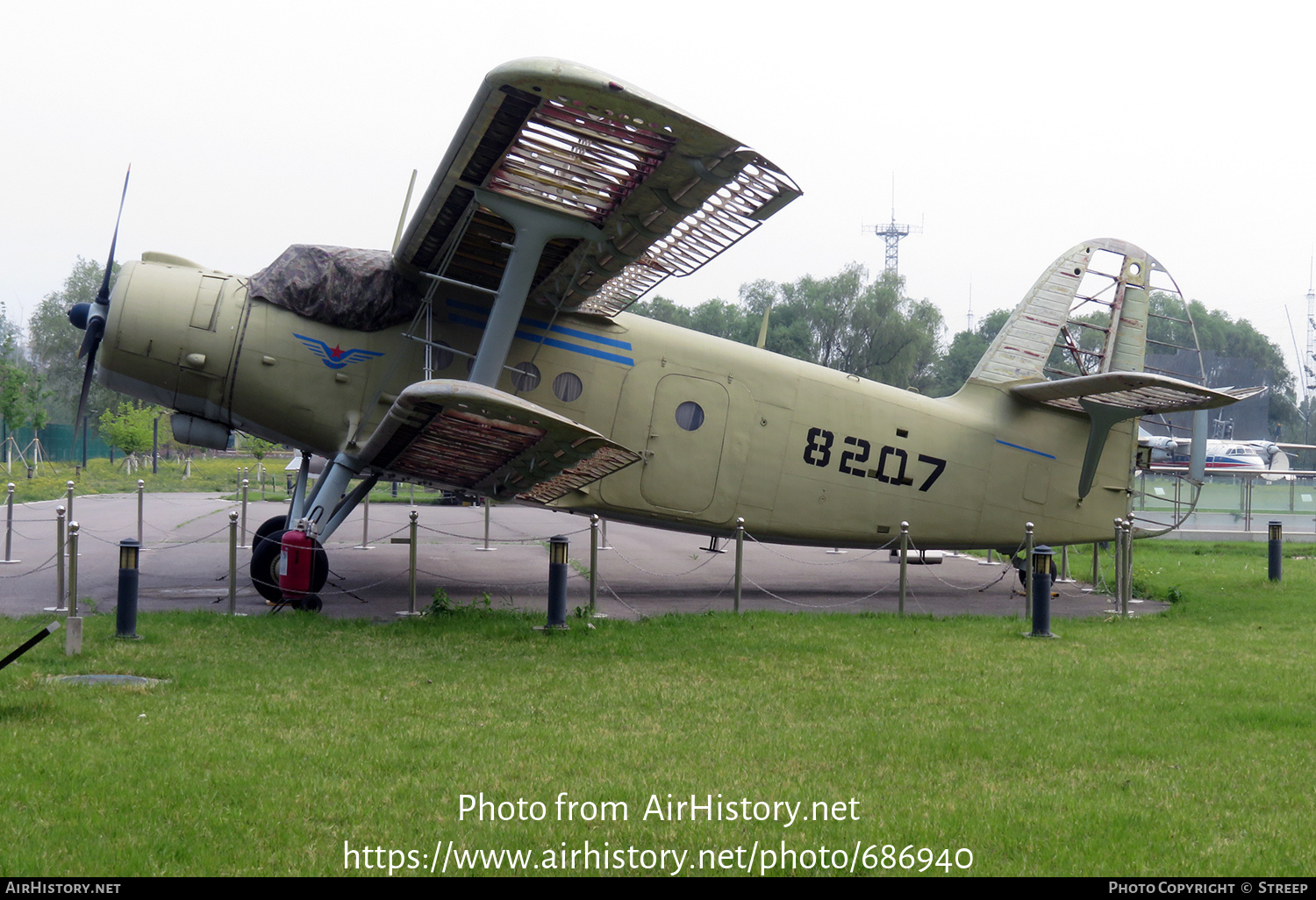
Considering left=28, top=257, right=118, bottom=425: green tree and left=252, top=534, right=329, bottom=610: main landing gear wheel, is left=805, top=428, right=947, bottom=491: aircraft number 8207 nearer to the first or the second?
left=252, top=534, right=329, bottom=610: main landing gear wheel

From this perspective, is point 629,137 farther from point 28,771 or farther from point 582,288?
point 28,771

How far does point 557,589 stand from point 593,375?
3.06m

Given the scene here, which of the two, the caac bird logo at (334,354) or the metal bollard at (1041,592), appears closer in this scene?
the metal bollard at (1041,592)

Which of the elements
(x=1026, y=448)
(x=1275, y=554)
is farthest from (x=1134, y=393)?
(x=1275, y=554)

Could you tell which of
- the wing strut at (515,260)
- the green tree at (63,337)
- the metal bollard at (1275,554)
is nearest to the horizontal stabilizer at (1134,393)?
the metal bollard at (1275,554)

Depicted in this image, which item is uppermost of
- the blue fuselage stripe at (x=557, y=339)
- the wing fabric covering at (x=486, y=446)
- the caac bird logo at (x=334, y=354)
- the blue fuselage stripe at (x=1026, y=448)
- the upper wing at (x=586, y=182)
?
the upper wing at (x=586, y=182)

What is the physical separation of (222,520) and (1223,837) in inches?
831

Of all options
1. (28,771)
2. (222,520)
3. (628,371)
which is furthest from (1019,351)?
(222,520)

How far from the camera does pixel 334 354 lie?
10297mm

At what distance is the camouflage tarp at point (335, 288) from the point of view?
1014 cm

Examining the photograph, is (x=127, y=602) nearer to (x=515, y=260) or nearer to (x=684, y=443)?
(x=515, y=260)

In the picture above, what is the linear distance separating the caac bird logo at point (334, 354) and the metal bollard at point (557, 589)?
10.4 feet

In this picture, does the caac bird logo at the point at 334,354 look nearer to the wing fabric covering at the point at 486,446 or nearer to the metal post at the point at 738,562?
the wing fabric covering at the point at 486,446

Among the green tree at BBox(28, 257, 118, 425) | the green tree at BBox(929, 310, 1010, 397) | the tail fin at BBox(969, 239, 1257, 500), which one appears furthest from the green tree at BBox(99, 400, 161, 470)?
the green tree at BBox(929, 310, 1010, 397)
